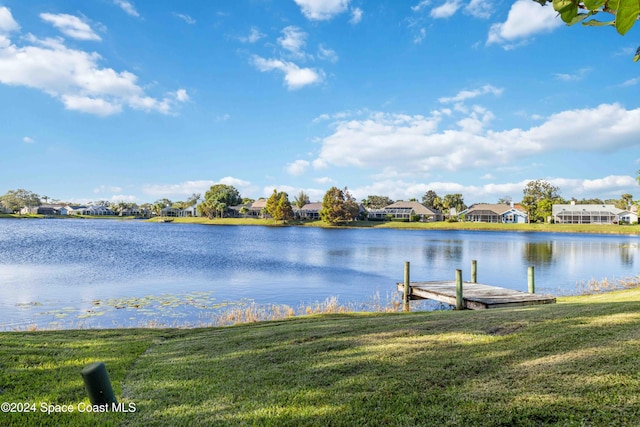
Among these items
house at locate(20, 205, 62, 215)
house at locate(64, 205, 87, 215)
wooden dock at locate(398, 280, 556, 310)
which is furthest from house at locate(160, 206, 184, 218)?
wooden dock at locate(398, 280, 556, 310)

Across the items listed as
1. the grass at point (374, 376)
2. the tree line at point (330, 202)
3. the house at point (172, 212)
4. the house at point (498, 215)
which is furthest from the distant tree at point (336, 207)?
the grass at point (374, 376)

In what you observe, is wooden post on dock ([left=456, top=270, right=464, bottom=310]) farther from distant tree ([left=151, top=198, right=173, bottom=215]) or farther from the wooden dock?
distant tree ([left=151, top=198, right=173, bottom=215])

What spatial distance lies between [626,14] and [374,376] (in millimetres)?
4528

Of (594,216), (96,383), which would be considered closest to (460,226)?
(594,216)

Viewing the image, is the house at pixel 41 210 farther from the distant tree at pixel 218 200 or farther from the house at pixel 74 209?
the distant tree at pixel 218 200

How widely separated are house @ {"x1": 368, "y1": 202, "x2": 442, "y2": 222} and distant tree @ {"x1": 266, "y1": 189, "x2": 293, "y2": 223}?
853 inches

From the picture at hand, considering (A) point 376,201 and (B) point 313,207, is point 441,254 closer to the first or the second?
(B) point 313,207

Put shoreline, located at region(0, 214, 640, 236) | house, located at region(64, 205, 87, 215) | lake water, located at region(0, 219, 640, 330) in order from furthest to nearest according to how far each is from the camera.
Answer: house, located at region(64, 205, 87, 215) → shoreline, located at region(0, 214, 640, 236) → lake water, located at region(0, 219, 640, 330)

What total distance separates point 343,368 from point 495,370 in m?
1.83

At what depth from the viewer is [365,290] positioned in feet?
68.9

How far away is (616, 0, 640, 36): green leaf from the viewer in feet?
3.18

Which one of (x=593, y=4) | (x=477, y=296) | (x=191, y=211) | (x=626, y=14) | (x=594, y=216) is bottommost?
(x=477, y=296)

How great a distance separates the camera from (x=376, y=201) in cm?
13225

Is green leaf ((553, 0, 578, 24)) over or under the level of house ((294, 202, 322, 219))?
under
